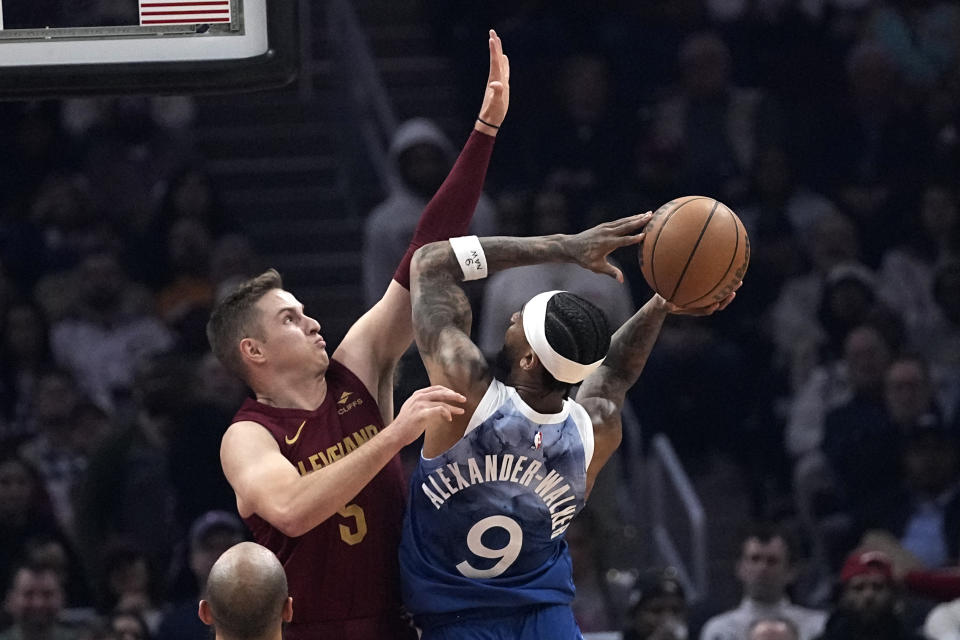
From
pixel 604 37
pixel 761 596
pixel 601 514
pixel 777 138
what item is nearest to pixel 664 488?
pixel 601 514

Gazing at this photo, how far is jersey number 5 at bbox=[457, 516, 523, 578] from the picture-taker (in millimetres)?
4488

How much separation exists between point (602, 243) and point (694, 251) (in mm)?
281

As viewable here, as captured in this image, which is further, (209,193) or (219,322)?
(209,193)

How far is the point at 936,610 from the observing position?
766 cm

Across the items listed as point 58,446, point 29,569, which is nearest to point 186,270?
point 58,446

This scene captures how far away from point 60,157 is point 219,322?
6198mm

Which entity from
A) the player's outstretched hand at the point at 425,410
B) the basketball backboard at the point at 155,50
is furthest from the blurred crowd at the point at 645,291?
the basketball backboard at the point at 155,50

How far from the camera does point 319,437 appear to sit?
4.66 metres

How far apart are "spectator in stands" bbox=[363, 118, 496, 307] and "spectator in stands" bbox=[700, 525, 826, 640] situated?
259 cm

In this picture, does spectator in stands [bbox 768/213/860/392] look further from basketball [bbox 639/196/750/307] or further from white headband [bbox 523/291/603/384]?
white headband [bbox 523/291/603/384]

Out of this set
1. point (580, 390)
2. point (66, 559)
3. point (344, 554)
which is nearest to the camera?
point (344, 554)

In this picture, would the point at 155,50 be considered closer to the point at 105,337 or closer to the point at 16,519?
the point at 16,519

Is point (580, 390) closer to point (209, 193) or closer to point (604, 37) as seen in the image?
point (209, 193)

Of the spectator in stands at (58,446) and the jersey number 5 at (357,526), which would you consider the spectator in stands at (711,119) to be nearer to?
the spectator in stands at (58,446)
